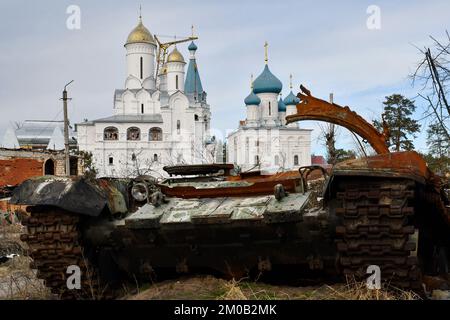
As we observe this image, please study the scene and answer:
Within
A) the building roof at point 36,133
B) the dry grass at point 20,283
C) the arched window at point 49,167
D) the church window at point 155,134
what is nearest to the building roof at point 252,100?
the church window at point 155,134

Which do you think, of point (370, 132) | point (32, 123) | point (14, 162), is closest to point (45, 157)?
point (14, 162)

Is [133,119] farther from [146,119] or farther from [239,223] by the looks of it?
[239,223]

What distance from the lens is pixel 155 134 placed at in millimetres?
70562

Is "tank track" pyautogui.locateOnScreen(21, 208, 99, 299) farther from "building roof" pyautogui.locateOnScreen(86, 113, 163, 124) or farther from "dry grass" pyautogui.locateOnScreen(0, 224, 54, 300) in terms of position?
"building roof" pyautogui.locateOnScreen(86, 113, 163, 124)

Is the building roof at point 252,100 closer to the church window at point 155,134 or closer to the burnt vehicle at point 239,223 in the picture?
the church window at point 155,134

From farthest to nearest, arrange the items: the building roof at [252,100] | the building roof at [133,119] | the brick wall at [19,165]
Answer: the building roof at [133,119]
the building roof at [252,100]
the brick wall at [19,165]

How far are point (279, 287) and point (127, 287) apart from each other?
6.49 feet

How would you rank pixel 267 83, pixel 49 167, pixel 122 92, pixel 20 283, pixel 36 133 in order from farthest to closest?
1. pixel 36 133
2. pixel 122 92
3. pixel 267 83
4. pixel 49 167
5. pixel 20 283

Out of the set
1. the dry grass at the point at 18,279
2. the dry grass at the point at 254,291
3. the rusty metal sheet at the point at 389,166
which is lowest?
the dry grass at the point at 18,279

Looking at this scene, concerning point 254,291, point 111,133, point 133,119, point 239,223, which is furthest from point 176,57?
point 254,291

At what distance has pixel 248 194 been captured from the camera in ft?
25.5

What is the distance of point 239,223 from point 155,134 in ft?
211

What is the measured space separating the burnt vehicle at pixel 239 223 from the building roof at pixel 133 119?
2432 inches

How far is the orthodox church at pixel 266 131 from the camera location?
68.7 meters
